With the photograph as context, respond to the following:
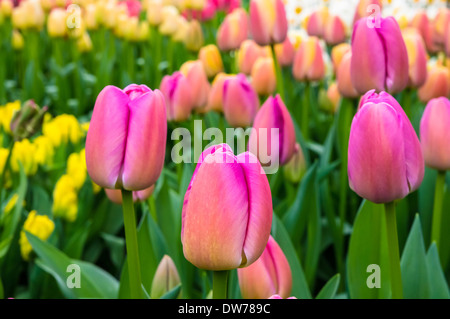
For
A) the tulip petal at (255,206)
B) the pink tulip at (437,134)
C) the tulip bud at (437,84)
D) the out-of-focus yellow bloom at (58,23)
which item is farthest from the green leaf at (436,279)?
the out-of-focus yellow bloom at (58,23)

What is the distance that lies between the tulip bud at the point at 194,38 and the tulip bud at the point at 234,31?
1.50 ft

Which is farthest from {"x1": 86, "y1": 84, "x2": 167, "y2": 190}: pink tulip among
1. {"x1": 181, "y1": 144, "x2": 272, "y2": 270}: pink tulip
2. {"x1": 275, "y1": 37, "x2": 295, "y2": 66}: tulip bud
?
{"x1": 275, "y1": 37, "x2": 295, "y2": 66}: tulip bud

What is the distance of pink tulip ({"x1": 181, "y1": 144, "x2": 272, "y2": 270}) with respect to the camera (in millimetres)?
589

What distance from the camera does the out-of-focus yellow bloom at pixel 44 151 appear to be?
159cm

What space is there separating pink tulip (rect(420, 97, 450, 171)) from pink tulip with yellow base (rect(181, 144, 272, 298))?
458 mm

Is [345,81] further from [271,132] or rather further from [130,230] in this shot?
[130,230]

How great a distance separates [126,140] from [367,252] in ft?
1.96

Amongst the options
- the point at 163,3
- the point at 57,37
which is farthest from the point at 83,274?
the point at 163,3

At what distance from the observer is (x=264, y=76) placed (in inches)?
66.2

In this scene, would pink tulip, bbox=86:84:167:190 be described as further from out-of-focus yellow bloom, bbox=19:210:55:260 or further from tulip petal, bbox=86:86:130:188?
out-of-focus yellow bloom, bbox=19:210:55:260

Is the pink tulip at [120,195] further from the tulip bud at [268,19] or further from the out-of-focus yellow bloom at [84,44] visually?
the out-of-focus yellow bloom at [84,44]

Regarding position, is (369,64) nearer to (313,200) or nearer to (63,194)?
(313,200)

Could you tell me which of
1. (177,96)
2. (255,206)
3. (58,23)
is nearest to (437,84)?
(177,96)
